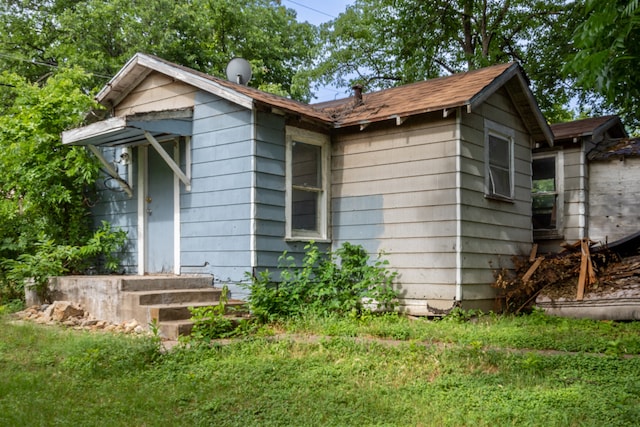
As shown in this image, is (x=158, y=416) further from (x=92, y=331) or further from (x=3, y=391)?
(x=92, y=331)

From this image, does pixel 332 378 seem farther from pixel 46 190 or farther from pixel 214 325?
pixel 46 190

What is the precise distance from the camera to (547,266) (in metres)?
9.31

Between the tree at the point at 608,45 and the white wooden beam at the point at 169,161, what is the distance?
5.84 metres

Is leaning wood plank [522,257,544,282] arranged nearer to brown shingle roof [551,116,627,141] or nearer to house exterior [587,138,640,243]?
house exterior [587,138,640,243]

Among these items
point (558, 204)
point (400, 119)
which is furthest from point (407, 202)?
point (558, 204)

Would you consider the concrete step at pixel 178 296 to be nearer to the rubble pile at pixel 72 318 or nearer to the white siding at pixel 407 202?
the rubble pile at pixel 72 318

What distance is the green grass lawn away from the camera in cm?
412

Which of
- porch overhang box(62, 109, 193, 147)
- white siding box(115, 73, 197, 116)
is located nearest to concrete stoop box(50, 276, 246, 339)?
porch overhang box(62, 109, 193, 147)

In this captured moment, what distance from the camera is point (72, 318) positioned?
8.27 m

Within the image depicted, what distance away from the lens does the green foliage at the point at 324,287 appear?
7.86 metres

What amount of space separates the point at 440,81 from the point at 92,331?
700 centimetres

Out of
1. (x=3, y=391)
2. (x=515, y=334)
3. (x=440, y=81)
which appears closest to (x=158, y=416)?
(x=3, y=391)

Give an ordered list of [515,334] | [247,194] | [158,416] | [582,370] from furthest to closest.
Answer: [247,194] → [515,334] → [582,370] → [158,416]

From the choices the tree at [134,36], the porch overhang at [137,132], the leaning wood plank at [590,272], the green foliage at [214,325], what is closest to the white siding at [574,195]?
the leaning wood plank at [590,272]
